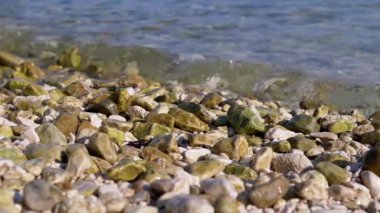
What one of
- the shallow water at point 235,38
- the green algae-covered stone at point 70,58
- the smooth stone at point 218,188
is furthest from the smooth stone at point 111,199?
the green algae-covered stone at point 70,58

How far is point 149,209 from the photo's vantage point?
2.96 m

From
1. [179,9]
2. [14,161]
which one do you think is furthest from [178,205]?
[179,9]

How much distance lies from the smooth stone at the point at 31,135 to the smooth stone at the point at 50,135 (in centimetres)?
3

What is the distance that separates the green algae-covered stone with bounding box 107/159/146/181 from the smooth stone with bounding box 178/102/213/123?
69.1 inches

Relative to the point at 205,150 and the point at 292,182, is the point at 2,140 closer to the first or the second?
the point at 205,150

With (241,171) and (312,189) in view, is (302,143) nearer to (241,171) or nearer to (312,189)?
(241,171)

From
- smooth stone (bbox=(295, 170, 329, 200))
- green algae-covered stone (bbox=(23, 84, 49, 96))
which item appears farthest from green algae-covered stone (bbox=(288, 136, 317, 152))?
green algae-covered stone (bbox=(23, 84, 49, 96))

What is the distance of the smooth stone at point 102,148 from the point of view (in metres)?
3.76

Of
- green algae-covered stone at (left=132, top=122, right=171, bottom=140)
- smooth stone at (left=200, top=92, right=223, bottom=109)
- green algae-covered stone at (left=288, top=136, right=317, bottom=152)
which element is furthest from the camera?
smooth stone at (left=200, top=92, right=223, bottom=109)

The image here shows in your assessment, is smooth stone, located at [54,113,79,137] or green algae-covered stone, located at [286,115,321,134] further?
green algae-covered stone, located at [286,115,321,134]

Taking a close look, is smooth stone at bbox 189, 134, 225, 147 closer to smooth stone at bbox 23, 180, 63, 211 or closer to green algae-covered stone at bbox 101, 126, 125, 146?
green algae-covered stone at bbox 101, 126, 125, 146

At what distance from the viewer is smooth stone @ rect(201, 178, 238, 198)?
10.2 feet

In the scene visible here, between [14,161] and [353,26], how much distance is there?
19.1 feet

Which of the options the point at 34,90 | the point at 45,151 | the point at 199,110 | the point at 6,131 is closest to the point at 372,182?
the point at 45,151
